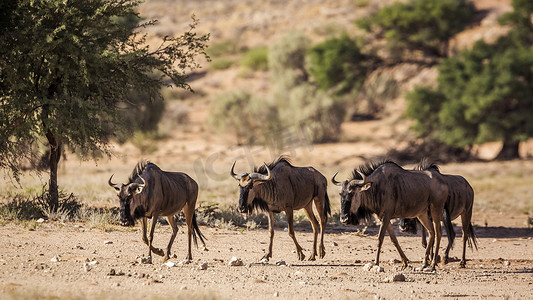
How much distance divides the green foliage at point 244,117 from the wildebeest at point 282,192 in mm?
33310

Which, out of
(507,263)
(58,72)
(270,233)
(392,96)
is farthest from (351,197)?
(392,96)

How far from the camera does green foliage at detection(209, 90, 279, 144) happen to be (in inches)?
1875

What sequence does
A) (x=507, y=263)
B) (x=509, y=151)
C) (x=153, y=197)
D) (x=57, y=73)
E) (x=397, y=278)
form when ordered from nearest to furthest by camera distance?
(x=397, y=278)
(x=153, y=197)
(x=507, y=263)
(x=57, y=73)
(x=509, y=151)

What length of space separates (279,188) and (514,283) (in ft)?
13.4

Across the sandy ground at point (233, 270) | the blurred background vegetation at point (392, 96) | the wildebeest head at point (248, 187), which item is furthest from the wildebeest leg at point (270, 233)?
the blurred background vegetation at point (392, 96)

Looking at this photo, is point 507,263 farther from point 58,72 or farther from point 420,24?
point 420,24

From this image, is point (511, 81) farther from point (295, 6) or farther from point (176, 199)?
point (295, 6)

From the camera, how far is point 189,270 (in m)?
10.8

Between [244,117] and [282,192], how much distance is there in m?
35.7

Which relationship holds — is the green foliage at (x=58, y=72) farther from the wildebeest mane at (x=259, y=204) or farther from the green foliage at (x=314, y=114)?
the green foliage at (x=314, y=114)

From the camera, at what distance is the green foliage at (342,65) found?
39.5m

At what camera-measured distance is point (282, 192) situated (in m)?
12.7

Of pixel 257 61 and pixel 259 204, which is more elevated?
pixel 257 61

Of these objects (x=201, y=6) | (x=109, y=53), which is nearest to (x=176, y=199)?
(x=109, y=53)
